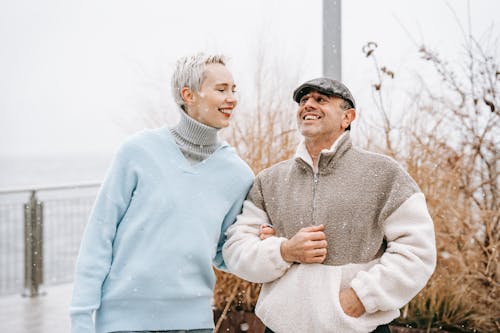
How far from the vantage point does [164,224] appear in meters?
2.26

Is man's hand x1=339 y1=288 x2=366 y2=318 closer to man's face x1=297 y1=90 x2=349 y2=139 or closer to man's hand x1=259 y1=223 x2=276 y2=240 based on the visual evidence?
man's hand x1=259 y1=223 x2=276 y2=240

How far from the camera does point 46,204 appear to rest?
720 centimetres

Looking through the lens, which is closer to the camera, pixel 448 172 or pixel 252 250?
pixel 252 250

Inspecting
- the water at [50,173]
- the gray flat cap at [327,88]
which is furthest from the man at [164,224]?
the water at [50,173]

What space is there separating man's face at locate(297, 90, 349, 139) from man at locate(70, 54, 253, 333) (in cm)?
30

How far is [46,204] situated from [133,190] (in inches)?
205

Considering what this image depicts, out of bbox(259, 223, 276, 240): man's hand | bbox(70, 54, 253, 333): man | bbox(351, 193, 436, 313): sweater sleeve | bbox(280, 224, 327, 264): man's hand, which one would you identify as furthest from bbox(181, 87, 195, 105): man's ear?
bbox(351, 193, 436, 313): sweater sleeve

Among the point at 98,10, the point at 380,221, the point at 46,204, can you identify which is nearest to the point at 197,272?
the point at 380,221

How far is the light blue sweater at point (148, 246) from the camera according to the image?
7.33 ft

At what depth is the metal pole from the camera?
354cm

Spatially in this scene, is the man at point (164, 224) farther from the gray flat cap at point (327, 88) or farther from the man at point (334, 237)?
the gray flat cap at point (327, 88)

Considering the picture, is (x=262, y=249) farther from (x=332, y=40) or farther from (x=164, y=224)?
(x=332, y=40)

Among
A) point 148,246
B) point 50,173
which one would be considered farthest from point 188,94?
point 50,173

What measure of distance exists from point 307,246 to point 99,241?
2.32 feet
